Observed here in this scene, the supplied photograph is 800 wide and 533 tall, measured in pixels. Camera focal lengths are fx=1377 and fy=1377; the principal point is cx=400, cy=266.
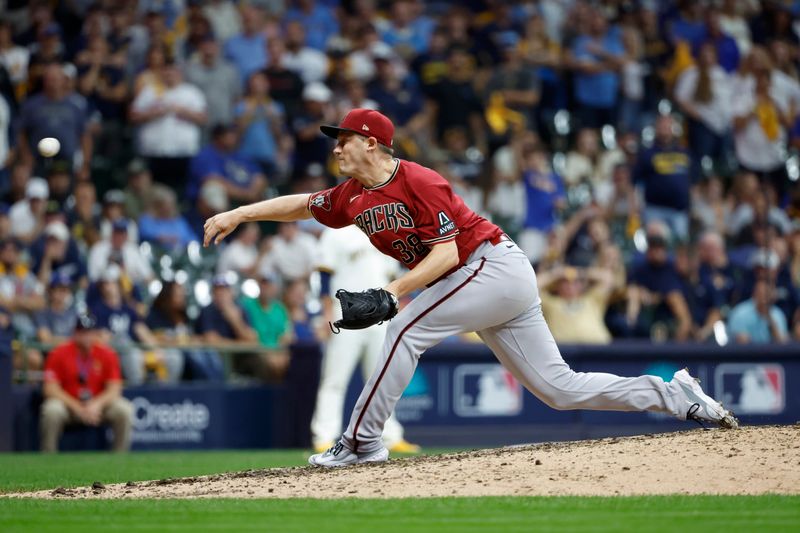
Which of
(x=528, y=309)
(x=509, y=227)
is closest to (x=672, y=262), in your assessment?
(x=509, y=227)

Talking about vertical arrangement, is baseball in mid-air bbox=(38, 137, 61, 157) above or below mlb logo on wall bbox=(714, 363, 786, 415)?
above

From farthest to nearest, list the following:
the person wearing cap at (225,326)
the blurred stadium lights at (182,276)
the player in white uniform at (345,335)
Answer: the blurred stadium lights at (182,276) < the person wearing cap at (225,326) < the player in white uniform at (345,335)

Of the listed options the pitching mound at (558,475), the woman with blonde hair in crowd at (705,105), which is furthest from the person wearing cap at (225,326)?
the woman with blonde hair in crowd at (705,105)

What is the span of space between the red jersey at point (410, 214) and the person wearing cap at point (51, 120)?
8.15 m

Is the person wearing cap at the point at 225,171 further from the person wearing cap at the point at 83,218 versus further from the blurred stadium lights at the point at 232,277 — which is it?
the person wearing cap at the point at 83,218

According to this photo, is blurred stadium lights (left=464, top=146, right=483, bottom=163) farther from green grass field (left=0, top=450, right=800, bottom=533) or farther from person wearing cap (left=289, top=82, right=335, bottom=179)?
green grass field (left=0, top=450, right=800, bottom=533)

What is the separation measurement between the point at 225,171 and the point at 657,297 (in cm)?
545

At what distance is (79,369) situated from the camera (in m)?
13.3

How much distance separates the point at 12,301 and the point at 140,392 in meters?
1.57

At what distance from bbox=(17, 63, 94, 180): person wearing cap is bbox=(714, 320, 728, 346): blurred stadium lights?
25.2 ft

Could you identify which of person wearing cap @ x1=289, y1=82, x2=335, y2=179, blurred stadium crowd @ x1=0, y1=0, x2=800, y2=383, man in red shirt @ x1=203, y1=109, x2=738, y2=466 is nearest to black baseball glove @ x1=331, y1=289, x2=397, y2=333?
man in red shirt @ x1=203, y1=109, x2=738, y2=466

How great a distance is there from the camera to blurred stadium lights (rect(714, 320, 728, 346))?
53.8 feet

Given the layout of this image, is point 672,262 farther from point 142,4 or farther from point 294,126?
point 142,4

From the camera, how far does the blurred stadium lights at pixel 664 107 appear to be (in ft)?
67.3
